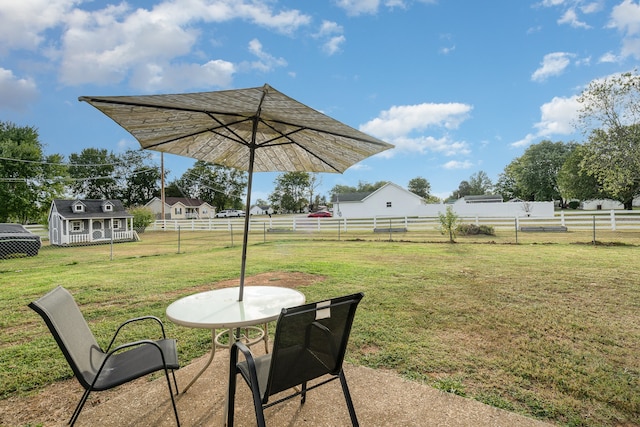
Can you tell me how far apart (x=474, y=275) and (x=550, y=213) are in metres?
30.5

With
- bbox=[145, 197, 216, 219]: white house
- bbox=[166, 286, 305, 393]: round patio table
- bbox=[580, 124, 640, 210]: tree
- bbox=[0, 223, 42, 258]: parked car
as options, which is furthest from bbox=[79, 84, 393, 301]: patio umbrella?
bbox=[145, 197, 216, 219]: white house

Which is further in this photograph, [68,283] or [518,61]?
[518,61]

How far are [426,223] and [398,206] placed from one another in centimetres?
1546

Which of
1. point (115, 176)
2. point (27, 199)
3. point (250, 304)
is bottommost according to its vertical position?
point (250, 304)

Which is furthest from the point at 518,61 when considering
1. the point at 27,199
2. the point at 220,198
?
the point at 220,198

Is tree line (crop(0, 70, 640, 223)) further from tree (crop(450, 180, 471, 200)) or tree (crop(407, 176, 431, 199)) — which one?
tree (crop(407, 176, 431, 199))

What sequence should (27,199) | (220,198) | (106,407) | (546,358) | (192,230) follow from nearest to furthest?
1. (106,407)
2. (546,358)
3. (27,199)
4. (192,230)
5. (220,198)

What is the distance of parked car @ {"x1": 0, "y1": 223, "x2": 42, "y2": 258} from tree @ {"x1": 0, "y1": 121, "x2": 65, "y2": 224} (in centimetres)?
990

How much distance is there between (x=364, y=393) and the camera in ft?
7.75

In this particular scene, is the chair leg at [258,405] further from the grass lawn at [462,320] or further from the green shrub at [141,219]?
the green shrub at [141,219]

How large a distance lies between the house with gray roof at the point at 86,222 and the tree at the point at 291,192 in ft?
113

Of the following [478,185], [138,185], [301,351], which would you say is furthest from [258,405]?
[478,185]

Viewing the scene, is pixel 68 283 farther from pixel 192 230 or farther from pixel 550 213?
pixel 550 213

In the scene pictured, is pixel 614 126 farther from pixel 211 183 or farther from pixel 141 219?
pixel 211 183
